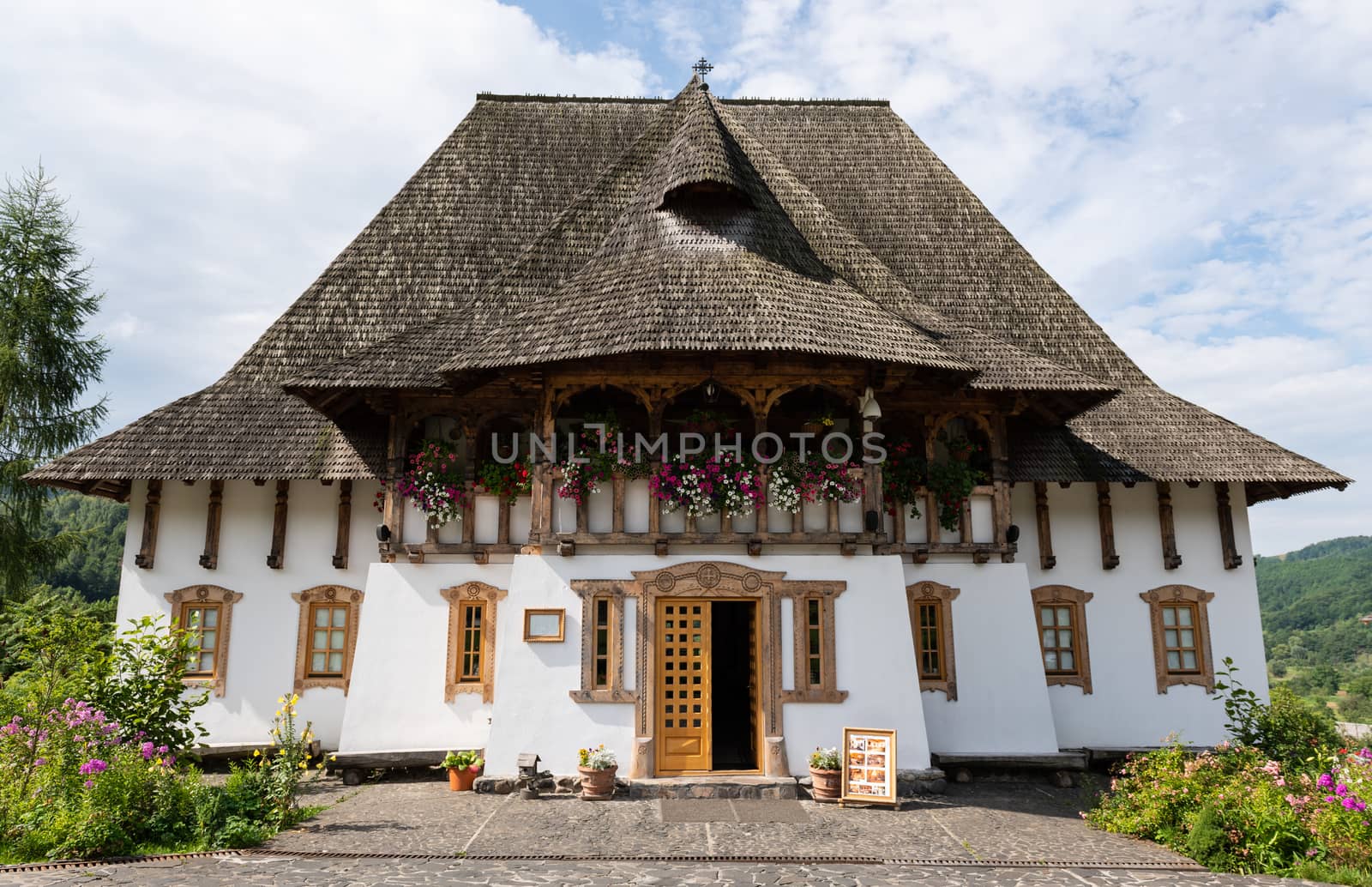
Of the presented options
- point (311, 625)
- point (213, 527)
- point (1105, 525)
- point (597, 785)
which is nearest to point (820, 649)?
point (597, 785)

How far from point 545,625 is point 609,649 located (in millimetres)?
740

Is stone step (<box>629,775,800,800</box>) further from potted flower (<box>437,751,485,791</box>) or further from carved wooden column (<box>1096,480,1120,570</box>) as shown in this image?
carved wooden column (<box>1096,480,1120,570</box>)

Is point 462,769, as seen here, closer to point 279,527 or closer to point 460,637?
point 460,637

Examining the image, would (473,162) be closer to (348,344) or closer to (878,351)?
(348,344)

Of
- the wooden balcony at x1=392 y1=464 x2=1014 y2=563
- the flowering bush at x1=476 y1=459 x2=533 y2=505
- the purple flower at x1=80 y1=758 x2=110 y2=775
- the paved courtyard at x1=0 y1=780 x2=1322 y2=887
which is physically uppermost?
the flowering bush at x1=476 y1=459 x2=533 y2=505

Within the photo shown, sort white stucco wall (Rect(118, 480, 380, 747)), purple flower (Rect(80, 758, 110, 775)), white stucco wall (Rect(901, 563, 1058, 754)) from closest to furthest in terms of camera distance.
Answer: purple flower (Rect(80, 758, 110, 775))
white stucco wall (Rect(901, 563, 1058, 754))
white stucco wall (Rect(118, 480, 380, 747))

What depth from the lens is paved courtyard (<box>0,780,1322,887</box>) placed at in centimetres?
626

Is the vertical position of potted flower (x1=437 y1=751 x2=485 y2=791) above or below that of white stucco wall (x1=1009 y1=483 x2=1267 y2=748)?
below

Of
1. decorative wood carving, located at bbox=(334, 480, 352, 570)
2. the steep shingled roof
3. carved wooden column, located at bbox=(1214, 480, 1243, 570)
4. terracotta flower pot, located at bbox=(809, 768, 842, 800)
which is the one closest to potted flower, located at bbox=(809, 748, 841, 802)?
terracotta flower pot, located at bbox=(809, 768, 842, 800)

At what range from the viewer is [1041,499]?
38.4 feet

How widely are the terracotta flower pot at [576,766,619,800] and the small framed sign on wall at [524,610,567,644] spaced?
1.40m

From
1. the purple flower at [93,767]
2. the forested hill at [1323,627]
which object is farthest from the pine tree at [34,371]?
the forested hill at [1323,627]

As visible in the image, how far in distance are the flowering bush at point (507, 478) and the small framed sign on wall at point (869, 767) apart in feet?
15.3

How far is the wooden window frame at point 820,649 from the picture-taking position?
29.6 feet
